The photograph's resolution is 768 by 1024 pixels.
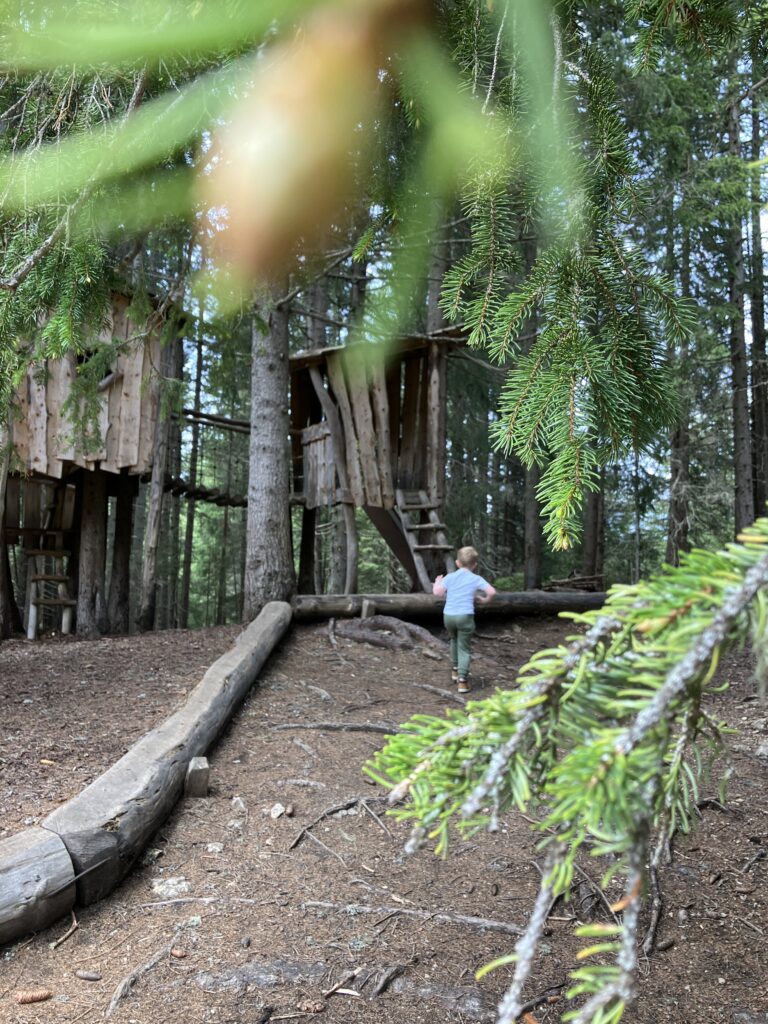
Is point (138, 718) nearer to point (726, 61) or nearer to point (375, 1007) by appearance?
point (375, 1007)

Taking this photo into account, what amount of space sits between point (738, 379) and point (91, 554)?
1283 centimetres

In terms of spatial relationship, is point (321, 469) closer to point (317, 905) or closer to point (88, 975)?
point (317, 905)

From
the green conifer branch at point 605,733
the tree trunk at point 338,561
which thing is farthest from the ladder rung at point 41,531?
the green conifer branch at point 605,733

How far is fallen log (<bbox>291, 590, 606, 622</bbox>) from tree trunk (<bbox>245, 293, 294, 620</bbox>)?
Result: 0.42 meters

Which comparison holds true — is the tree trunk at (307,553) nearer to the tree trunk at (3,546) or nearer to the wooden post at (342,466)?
the wooden post at (342,466)

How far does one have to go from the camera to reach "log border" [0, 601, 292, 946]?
301 centimetres

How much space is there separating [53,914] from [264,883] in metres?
0.95

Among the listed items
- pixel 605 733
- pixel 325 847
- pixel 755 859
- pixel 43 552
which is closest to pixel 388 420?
pixel 43 552

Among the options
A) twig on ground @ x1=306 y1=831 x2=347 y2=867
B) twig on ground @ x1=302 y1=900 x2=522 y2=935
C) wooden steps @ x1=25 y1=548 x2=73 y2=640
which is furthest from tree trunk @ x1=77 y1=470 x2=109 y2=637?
twig on ground @ x1=302 y1=900 x2=522 y2=935

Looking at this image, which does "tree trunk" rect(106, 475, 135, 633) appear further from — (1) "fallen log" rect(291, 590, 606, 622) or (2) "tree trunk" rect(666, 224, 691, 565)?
(2) "tree trunk" rect(666, 224, 691, 565)

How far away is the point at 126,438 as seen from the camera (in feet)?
36.9

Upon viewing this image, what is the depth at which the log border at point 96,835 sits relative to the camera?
3.01m

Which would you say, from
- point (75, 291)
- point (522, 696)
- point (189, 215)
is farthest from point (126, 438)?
point (522, 696)

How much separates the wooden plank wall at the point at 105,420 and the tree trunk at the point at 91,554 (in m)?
1.14
